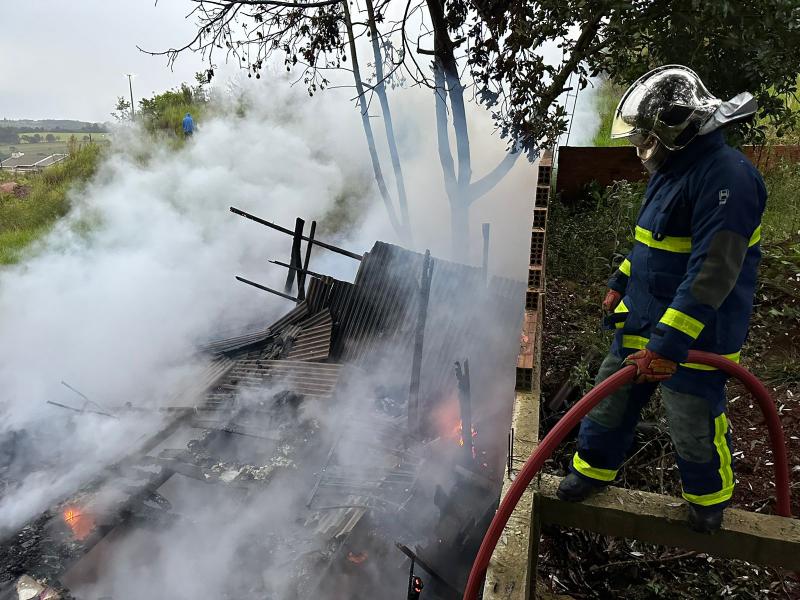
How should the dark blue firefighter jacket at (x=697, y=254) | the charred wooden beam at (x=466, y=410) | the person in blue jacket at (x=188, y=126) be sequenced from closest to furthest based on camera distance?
the dark blue firefighter jacket at (x=697, y=254), the charred wooden beam at (x=466, y=410), the person in blue jacket at (x=188, y=126)

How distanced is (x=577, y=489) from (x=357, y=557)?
2134 mm

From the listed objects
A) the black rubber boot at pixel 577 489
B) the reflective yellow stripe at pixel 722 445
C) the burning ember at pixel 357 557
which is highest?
the reflective yellow stripe at pixel 722 445

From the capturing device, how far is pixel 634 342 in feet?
7.87

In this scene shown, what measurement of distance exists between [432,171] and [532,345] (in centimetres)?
692

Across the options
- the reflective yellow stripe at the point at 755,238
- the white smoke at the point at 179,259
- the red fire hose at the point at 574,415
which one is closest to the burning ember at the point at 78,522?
the white smoke at the point at 179,259

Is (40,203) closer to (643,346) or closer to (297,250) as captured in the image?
(297,250)

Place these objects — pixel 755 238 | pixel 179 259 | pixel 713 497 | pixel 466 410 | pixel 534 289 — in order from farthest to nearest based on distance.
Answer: pixel 179 259 → pixel 534 289 → pixel 466 410 → pixel 713 497 → pixel 755 238

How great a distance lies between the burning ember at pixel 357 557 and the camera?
3939 mm

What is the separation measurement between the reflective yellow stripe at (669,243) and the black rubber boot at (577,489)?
3.98 feet

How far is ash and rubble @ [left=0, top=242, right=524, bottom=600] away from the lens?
3996mm

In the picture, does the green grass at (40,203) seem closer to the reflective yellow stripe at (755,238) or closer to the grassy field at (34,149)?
the reflective yellow stripe at (755,238)

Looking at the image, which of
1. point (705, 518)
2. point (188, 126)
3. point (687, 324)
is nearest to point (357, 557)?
point (705, 518)

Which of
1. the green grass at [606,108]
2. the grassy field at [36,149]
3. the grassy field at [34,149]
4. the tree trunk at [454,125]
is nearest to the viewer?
the tree trunk at [454,125]

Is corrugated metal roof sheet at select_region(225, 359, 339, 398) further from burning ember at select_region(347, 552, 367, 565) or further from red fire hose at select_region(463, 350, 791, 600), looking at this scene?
red fire hose at select_region(463, 350, 791, 600)
